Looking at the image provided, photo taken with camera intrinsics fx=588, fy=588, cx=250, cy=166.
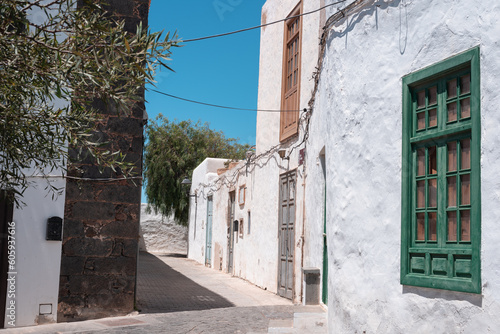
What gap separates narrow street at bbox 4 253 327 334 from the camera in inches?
281

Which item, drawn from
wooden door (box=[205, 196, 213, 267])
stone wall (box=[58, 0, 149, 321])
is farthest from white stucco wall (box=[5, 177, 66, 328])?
wooden door (box=[205, 196, 213, 267])

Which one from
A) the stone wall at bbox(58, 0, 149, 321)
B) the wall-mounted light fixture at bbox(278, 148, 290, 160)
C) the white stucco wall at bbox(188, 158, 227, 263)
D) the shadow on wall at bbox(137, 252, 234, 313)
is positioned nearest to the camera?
the stone wall at bbox(58, 0, 149, 321)

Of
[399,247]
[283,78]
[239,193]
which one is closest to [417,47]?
[399,247]

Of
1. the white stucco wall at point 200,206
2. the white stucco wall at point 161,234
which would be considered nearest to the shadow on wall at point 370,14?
the white stucco wall at point 200,206

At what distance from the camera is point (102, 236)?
28.7 feet

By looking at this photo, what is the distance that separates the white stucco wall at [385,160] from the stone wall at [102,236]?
12.4 ft

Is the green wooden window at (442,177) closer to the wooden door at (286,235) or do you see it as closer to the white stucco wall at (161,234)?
the wooden door at (286,235)

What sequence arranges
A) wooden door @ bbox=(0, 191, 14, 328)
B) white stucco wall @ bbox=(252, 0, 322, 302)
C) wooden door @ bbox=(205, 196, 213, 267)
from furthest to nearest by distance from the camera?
wooden door @ bbox=(205, 196, 213, 267), white stucco wall @ bbox=(252, 0, 322, 302), wooden door @ bbox=(0, 191, 14, 328)

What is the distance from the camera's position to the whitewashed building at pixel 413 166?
4270 millimetres

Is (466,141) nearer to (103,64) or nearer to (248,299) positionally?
(103,64)

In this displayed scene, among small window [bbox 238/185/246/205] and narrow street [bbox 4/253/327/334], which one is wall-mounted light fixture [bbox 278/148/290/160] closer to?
narrow street [bbox 4/253/327/334]

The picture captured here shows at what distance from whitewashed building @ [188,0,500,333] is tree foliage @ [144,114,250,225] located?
21.6 meters

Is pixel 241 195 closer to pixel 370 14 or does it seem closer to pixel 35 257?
pixel 35 257

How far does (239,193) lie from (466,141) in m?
12.4
